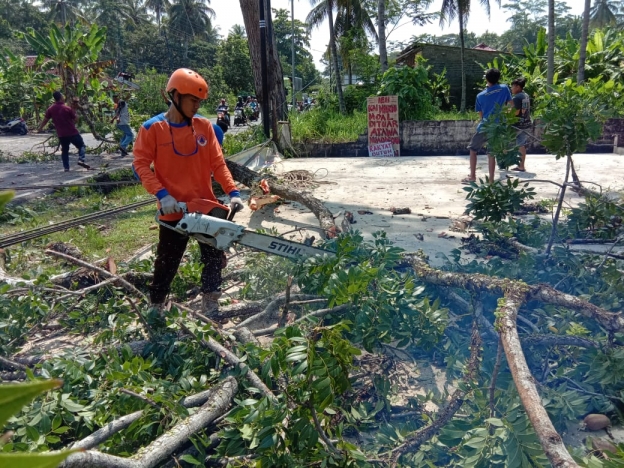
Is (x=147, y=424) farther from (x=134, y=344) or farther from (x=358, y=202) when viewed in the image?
(x=358, y=202)

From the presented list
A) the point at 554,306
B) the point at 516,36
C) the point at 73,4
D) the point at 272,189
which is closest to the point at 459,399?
the point at 554,306

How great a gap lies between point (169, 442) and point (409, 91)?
40.8 feet

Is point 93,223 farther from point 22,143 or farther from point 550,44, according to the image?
point 22,143

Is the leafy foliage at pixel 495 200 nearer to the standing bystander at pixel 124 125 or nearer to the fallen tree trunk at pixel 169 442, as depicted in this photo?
the fallen tree trunk at pixel 169 442

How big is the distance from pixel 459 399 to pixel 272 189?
517 cm

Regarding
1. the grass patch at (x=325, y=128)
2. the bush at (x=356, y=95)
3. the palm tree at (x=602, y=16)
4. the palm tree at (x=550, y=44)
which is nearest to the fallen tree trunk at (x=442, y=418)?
the grass patch at (x=325, y=128)

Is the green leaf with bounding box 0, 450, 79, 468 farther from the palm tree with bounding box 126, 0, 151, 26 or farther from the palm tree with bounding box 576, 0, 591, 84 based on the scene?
the palm tree with bounding box 126, 0, 151, 26

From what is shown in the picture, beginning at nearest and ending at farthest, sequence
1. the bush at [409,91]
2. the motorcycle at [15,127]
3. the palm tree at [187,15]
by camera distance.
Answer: the bush at [409,91] → the motorcycle at [15,127] → the palm tree at [187,15]

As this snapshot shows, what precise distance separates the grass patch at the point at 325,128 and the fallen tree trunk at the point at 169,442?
35.0 ft

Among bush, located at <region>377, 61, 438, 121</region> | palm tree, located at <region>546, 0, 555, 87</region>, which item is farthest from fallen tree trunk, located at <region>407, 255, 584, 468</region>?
palm tree, located at <region>546, 0, 555, 87</region>

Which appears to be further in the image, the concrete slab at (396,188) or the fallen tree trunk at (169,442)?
the concrete slab at (396,188)

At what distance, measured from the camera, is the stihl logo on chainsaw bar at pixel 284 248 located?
10.6 feet

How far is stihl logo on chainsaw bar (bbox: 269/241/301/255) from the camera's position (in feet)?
10.6

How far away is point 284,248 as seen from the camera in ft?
10.6
